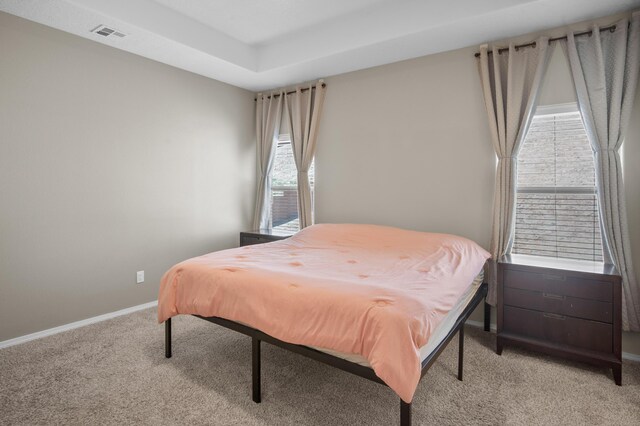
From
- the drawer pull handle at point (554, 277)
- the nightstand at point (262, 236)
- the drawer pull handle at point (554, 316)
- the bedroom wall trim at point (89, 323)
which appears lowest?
the bedroom wall trim at point (89, 323)

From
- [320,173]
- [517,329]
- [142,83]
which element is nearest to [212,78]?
[142,83]

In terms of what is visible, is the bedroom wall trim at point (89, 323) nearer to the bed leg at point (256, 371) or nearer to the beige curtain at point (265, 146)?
the beige curtain at point (265, 146)

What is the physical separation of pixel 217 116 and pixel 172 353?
283cm

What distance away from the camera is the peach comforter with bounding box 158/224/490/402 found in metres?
1.43

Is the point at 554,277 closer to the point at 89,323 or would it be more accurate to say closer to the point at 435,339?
the point at 435,339

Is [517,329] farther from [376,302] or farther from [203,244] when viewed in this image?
[203,244]

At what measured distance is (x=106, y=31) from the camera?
9.37 feet

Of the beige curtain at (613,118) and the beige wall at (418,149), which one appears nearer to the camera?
the beige curtain at (613,118)

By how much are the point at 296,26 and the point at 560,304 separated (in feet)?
10.9

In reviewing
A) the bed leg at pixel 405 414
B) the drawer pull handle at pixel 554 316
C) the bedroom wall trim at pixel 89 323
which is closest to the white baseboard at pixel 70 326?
the bedroom wall trim at pixel 89 323

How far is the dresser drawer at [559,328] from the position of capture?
2.23 metres

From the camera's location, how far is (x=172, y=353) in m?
2.49

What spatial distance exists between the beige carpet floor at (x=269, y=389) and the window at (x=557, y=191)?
0.91 m

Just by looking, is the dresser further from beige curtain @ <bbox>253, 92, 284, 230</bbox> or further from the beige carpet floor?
beige curtain @ <bbox>253, 92, 284, 230</bbox>
